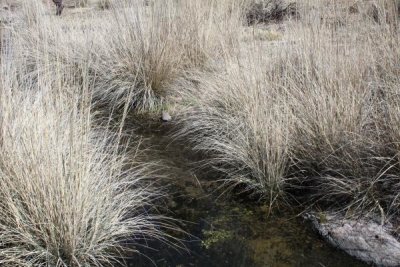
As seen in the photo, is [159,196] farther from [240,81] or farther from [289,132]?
[240,81]

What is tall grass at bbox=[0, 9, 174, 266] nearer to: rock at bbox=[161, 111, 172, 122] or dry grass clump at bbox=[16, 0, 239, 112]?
rock at bbox=[161, 111, 172, 122]

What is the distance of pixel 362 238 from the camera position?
296cm

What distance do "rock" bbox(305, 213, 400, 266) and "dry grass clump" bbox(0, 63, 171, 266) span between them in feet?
3.67

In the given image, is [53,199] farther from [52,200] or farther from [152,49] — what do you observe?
[152,49]

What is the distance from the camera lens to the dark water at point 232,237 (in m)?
2.88

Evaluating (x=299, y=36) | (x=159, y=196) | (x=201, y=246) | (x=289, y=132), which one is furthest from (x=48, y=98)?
(x=299, y=36)

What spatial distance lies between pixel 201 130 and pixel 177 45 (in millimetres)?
1330

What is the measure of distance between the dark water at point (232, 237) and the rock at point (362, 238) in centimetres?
5

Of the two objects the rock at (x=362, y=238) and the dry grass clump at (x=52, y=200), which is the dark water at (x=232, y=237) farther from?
the dry grass clump at (x=52, y=200)

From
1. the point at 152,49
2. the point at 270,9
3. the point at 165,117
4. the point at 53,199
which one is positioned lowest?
the point at 165,117

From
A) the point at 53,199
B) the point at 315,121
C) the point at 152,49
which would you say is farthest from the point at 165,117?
the point at 53,199

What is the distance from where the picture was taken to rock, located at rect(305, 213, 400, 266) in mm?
2830

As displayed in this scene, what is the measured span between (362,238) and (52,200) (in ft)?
5.76

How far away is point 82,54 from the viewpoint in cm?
558
